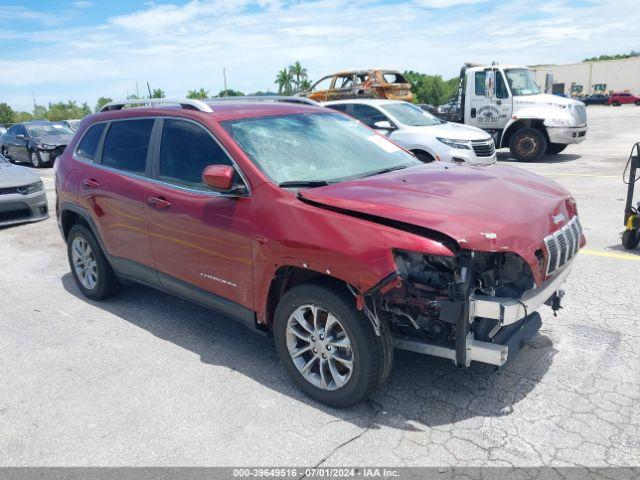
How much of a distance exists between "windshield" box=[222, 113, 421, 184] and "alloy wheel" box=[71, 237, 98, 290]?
2268 mm

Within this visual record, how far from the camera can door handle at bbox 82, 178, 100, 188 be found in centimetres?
487

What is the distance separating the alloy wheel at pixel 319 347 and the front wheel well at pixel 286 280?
0.19m

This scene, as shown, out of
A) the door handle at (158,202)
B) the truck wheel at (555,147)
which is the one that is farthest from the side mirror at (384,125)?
the door handle at (158,202)

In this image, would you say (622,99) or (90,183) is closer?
(90,183)

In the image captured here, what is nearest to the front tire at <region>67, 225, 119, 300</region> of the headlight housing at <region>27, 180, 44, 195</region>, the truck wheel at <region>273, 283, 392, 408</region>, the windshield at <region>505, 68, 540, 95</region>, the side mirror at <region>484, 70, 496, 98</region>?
the truck wheel at <region>273, 283, 392, 408</region>

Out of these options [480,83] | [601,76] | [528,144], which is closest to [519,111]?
[528,144]

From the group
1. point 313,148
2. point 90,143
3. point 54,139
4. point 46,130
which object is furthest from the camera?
point 46,130

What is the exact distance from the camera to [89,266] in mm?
5309

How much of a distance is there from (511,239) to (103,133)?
12.6 ft

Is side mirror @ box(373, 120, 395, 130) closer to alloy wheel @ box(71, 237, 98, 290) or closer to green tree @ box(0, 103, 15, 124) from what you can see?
alloy wheel @ box(71, 237, 98, 290)

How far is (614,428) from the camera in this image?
2973 millimetres

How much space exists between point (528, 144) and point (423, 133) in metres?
5.26

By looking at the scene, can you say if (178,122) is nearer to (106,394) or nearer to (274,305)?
(274,305)

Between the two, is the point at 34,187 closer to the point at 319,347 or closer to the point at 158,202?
the point at 158,202
